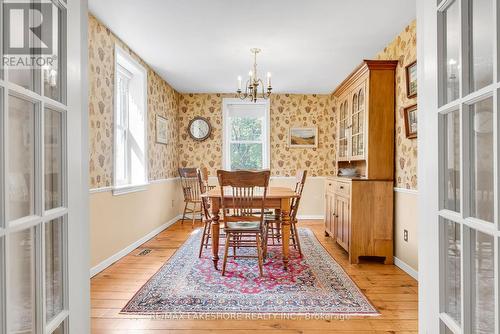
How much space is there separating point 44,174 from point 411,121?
10.2 feet

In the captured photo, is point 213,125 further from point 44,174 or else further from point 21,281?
point 21,281

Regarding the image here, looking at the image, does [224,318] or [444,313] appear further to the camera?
[224,318]

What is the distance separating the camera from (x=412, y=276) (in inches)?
117

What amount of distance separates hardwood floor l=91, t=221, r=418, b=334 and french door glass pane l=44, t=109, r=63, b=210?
136 cm

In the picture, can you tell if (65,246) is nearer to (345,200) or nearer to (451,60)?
(451,60)

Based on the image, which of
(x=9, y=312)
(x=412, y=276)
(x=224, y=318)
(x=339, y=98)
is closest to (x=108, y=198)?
(x=224, y=318)

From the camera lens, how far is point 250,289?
2627 mm

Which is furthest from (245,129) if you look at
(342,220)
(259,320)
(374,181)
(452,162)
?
(452,162)

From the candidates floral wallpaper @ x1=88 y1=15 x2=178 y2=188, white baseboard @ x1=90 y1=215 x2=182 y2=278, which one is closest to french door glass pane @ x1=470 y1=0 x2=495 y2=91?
floral wallpaper @ x1=88 y1=15 x2=178 y2=188

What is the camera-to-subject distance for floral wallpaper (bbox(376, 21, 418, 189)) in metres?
3.07

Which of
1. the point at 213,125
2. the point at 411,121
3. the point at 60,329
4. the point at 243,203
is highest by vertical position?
the point at 213,125

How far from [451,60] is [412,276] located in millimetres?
2533

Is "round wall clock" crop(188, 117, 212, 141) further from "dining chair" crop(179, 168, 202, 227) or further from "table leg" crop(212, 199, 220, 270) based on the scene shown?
"table leg" crop(212, 199, 220, 270)

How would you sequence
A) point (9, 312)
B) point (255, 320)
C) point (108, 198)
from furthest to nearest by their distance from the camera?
1. point (108, 198)
2. point (255, 320)
3. point (9, 312)
